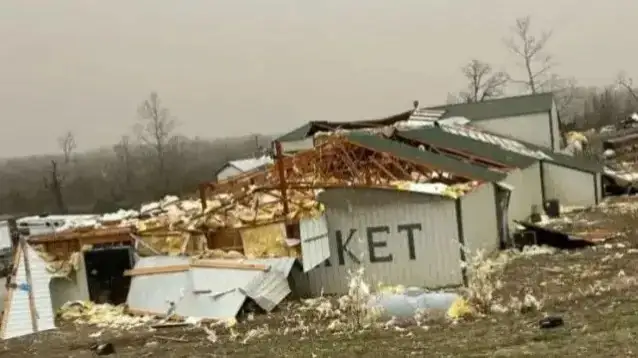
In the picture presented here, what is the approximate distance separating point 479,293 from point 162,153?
98812mm

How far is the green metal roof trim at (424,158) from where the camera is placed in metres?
25.0

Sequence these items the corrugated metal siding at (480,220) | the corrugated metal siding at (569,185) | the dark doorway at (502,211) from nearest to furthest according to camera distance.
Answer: the corrugated metal siding at (480,220) < the dark doorway at (502,211) < the corrugated metal siding at (569,185)

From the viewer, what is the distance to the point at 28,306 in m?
22.4

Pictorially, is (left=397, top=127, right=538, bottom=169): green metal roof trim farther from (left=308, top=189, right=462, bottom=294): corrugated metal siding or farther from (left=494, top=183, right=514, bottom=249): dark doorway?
(left=308, top=189, right=462, bottom=294): corrugated metal siding

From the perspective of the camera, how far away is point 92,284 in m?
24.3

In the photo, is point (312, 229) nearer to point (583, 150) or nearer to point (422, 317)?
point (422, 317)

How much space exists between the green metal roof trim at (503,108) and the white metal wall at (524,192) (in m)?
9.74

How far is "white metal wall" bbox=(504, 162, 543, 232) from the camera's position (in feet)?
101

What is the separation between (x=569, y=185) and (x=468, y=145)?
6619 mm

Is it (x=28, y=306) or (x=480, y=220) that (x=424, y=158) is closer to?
(x=480, y=220)

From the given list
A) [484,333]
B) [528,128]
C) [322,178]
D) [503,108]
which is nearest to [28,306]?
[322,178]

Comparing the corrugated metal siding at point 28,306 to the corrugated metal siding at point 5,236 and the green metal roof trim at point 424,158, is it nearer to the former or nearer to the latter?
the corrugated metal siding at point 5,236

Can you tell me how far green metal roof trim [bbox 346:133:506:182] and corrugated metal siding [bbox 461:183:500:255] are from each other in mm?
555

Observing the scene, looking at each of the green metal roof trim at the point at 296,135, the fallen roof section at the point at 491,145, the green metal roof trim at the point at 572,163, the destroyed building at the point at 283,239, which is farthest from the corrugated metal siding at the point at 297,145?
the destroyed building at the point at 283,239
